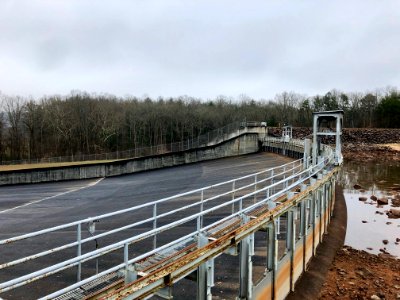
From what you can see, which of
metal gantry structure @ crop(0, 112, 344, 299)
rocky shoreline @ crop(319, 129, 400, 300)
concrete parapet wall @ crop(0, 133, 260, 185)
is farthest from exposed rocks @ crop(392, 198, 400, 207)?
concrete parapet wall @ crop(0, 133, 260, 185)

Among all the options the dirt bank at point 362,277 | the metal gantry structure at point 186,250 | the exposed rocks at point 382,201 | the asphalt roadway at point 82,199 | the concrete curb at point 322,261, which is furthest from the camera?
the exposed rocks at point 382,201

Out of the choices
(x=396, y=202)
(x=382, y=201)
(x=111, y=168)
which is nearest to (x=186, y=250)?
(x=382, y=201)

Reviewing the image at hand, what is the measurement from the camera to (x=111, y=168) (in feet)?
117

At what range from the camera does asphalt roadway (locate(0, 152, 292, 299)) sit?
9.66 meters

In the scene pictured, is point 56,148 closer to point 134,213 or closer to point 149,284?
point 134,213

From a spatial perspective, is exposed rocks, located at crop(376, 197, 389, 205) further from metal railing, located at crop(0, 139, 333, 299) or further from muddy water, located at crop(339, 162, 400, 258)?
metal railing, located at crop(0, 139, 333, 299)

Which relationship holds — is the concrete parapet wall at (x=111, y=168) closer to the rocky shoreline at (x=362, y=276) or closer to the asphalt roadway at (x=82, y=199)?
the asphalt roadway at (x=82, y=199)

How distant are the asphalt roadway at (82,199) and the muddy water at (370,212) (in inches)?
348

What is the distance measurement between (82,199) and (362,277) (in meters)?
18.0

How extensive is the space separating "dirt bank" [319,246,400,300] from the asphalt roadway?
20.1ft

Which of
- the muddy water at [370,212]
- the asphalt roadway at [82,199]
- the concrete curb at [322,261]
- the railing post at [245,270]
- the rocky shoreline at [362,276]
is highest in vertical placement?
the railing post at [245,270]

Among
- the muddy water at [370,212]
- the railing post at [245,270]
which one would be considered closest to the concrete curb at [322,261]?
the muddy water at [370,212]

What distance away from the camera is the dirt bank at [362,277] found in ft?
43.5

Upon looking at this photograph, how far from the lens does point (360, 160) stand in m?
59.3
